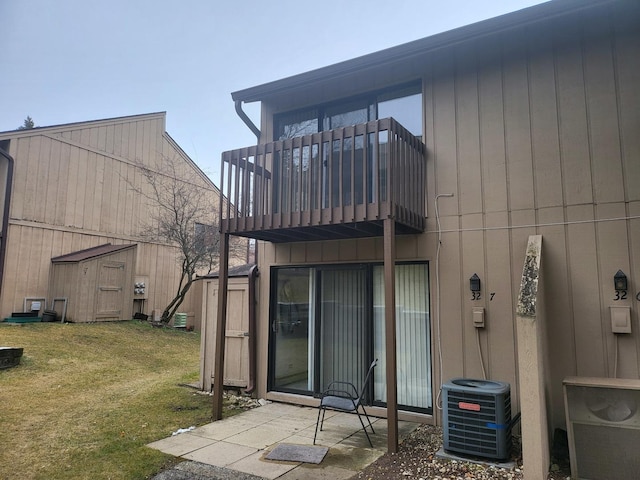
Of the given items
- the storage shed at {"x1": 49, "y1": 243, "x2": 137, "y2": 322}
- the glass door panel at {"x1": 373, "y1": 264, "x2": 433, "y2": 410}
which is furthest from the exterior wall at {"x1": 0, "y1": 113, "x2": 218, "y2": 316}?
the glass door panel at {"x1": 373, "y1": 264, "x2": 433, "y2": 410}

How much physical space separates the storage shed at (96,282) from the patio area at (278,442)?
26.6ft

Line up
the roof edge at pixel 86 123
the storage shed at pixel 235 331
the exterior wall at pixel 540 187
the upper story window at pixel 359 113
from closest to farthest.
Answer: the exterior wall at pixel 540 187, the upper story window at pixel 359 113, the storage shed at pixel 235 331, the roof edge at pixel 86 123

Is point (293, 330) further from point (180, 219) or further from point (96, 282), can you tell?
point (180, 219)

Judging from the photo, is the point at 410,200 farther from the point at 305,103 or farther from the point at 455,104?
the point at 305,103

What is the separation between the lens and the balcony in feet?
15.5

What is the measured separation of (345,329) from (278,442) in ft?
6.15

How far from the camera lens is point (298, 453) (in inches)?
165

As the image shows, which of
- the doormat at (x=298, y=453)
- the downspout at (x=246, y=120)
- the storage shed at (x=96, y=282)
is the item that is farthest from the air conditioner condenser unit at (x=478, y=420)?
the storage shed at (x=96, y=282)

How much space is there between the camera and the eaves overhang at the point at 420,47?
4.55 meters

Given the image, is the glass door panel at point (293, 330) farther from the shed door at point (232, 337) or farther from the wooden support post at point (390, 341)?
the wooden support post at point (390, 341)

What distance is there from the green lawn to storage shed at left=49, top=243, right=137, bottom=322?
0.95 meters

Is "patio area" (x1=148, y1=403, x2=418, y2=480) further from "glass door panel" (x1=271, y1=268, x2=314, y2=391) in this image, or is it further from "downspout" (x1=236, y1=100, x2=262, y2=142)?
"downspout" (x1=236, y1=100, x2=262, y2=142)

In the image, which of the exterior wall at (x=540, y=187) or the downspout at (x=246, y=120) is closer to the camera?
the exterior wall at (x=540, y=187)

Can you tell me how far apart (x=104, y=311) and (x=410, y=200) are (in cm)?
1045
